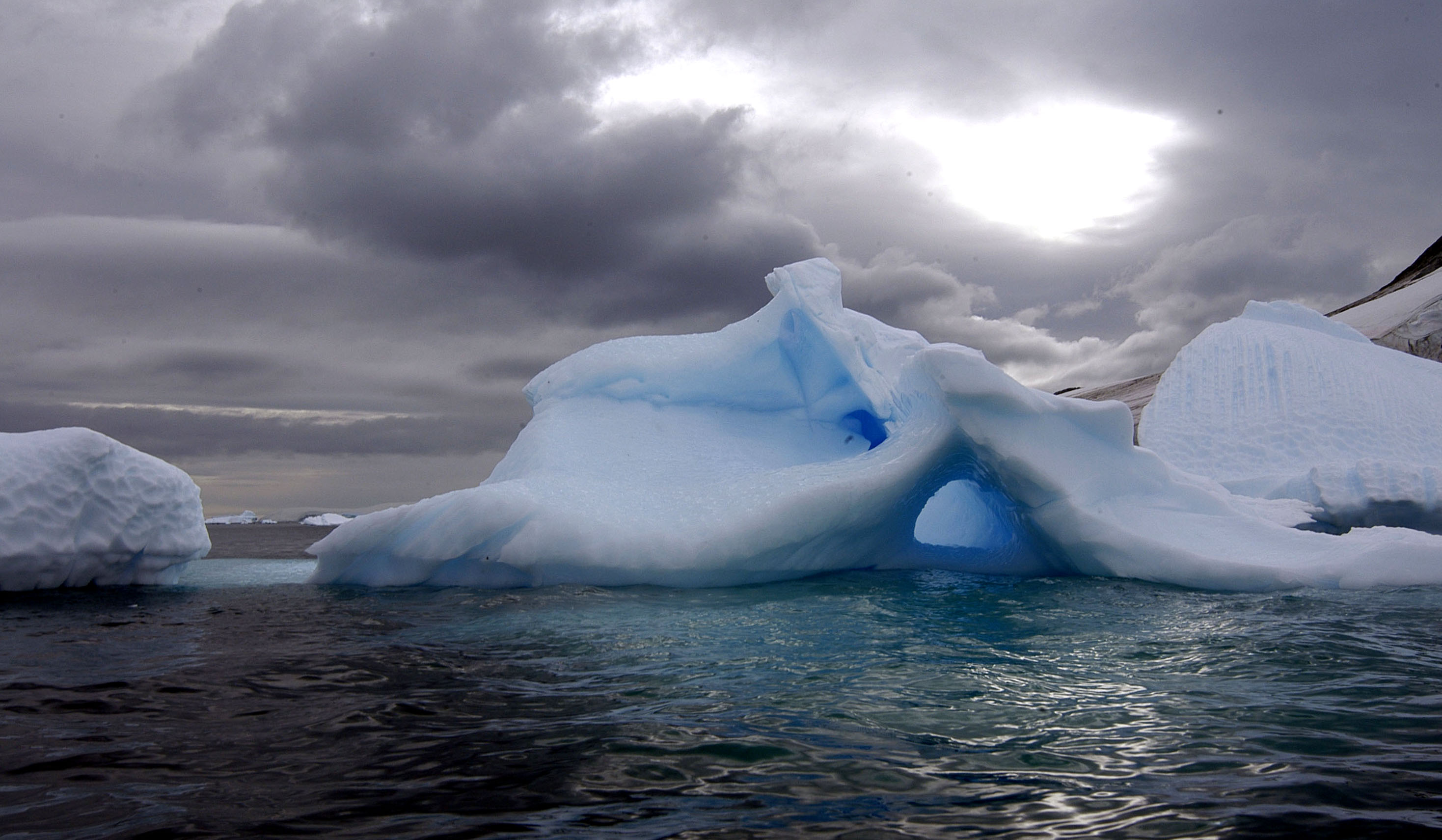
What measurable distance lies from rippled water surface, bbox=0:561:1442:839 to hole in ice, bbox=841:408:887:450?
553cm

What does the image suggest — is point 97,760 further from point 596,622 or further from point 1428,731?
point 1428,731

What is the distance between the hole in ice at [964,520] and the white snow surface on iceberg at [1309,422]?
3756mm

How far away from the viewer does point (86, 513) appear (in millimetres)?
9203

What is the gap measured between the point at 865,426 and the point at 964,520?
1901 mm

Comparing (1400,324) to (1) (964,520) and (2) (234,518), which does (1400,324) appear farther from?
(2) (234,518)

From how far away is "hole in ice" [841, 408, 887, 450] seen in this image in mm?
11969

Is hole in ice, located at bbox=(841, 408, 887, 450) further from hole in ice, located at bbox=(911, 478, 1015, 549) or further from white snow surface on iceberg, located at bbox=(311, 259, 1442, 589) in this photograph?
white snow surface on iceberg, located at bbox=(311, 259, 1442, 589)

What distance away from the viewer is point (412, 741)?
338 centimetres

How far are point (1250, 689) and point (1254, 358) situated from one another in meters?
12.2

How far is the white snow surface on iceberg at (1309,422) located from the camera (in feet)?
38.9

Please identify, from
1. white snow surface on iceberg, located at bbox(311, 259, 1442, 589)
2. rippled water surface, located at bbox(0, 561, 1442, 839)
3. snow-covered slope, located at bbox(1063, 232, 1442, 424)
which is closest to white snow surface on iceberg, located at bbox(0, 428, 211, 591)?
white snow surface on iceberg, located at bbox(311, 259, 1442, 589)

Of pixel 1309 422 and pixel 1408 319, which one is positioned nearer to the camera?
pixel 1309 422

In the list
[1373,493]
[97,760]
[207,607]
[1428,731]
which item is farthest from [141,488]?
[1373,493]

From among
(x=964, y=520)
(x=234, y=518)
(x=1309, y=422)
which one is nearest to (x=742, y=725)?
(x=964, y=520)
